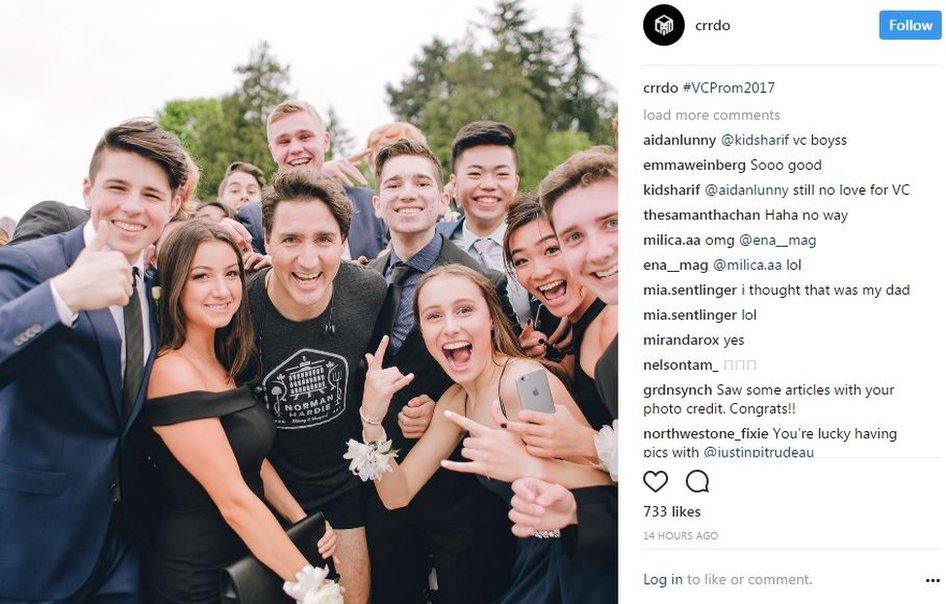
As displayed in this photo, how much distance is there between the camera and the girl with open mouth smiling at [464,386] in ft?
7.95

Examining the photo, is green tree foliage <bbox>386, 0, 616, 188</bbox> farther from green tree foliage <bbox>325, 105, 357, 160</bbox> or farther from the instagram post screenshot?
the instagram post screenshot

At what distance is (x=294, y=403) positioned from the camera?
8.75ft

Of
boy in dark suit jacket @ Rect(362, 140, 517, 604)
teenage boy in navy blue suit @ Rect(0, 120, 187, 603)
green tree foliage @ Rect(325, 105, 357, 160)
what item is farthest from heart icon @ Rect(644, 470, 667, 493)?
green tree foliage @ Rect(325, 105, 357, 160)

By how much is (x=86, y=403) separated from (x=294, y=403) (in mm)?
774

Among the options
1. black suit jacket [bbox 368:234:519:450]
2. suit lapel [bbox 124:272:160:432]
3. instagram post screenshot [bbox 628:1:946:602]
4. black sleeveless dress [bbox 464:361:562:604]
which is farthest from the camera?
black suit jacket [bbox 368:234:519:450]

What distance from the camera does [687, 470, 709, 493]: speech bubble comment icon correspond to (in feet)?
5.78

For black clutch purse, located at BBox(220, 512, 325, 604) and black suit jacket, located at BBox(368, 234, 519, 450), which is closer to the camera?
black clutch purse, located at BBox(220, 512, 325, 604)

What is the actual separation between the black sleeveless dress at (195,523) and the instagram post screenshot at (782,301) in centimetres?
148

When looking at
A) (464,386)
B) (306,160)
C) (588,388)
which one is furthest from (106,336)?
(306,160)

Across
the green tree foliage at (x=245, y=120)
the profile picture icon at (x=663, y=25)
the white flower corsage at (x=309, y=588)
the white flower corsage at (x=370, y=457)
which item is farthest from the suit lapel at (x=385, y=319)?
the green tree foliage at (x=245, y=120)

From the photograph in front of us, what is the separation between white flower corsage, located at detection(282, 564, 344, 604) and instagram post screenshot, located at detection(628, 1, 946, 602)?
1.27 meters

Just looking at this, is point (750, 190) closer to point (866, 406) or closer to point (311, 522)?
point (866, 406)

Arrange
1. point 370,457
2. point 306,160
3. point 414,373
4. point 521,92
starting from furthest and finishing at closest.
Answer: point 521,92 < point 306,160 < point 414,373 < point 370,457

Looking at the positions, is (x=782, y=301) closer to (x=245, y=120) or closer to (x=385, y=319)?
(x=385, y=319)
